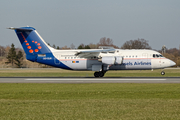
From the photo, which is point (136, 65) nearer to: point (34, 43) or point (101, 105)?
point (34, 43)

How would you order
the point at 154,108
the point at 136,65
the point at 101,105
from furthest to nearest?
1. the point at 136,65
2. the point at 101,105
3. the point at 154,108

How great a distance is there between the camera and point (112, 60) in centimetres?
3622

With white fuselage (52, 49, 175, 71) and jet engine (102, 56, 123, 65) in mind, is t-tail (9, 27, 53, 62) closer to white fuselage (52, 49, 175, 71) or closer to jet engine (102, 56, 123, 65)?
white fuselage (52, 49, 175, 71)

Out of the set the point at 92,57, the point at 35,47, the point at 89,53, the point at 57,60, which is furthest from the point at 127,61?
the point at 35,47

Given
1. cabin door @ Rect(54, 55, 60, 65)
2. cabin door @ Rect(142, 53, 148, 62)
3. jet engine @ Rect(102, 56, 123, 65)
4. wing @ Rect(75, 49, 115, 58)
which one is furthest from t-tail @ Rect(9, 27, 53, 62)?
cabin door @ Rect(142, 53, 148, 62)

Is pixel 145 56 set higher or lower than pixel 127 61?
higher

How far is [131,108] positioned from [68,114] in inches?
129

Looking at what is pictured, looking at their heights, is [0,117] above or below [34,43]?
below

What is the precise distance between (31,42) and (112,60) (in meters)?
12.4

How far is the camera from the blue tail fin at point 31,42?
39219 millimetres

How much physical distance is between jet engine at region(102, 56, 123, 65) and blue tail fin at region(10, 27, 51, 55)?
28.6 ft

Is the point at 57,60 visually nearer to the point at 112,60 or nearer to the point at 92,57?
the point at 92,57

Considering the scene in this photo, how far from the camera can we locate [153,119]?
1049 centimetres

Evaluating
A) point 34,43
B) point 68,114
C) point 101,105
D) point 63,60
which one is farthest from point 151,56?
point 68,114
